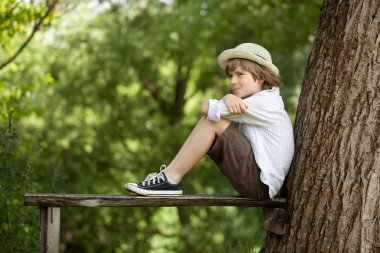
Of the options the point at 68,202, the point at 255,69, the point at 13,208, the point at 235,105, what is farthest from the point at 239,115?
the point at 13,208

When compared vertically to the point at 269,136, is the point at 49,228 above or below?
below

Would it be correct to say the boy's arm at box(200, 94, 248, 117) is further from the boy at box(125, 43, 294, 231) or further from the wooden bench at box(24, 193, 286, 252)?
the wooden bench at box(24, 193, 286, 252)

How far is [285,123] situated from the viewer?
375 centimetres

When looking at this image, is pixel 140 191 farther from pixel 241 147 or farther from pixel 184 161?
pixel 241 147

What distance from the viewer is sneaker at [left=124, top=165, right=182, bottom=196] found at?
3584 mm

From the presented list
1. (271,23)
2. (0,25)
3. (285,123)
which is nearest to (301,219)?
(285,123)

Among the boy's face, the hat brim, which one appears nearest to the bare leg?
the boy's face

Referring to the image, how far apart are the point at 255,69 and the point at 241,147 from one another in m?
0.52

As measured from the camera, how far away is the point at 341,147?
3510 mm

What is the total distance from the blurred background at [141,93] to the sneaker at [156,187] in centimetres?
658

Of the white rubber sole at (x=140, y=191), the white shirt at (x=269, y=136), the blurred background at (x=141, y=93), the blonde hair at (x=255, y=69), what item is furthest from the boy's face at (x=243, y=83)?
the blurred background at (x=141, y=93)

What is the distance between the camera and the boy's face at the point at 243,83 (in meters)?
3.90

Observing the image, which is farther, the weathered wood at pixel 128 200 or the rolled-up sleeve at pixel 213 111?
the rolled-up sleeve at pixel 213 111

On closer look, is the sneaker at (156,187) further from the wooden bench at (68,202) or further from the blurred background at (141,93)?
the blurred background at (141,93)
